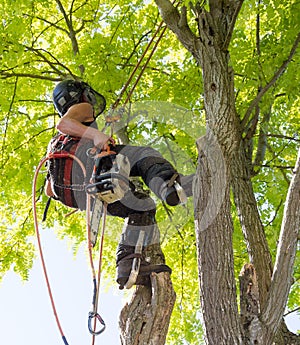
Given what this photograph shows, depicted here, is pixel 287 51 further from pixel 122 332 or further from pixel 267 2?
pixel 122 332

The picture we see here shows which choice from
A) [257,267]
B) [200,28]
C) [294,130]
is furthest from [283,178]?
[200,28]

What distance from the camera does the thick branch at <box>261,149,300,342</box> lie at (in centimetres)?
390

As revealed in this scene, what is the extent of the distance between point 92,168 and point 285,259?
154 cm

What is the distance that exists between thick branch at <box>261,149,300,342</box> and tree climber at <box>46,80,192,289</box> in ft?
2.41

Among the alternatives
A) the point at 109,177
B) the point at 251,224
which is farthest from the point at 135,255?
the point at 251,224

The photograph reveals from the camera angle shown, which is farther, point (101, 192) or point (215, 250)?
point (215, 250)

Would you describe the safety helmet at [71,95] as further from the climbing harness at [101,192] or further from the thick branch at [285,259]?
the thick branch at [285,259]

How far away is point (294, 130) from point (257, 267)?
3001mm

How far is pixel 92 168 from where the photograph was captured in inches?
156

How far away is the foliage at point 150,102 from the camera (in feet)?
21.6

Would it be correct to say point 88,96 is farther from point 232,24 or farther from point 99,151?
point 232,24

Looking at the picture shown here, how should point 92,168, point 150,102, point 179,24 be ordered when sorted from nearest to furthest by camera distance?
point 92,168
point 179,24
point 150,102

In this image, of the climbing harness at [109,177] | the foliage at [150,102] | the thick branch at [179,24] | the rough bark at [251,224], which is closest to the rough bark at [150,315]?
the climbing harness at [109,177]

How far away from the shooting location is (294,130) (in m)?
7.58
